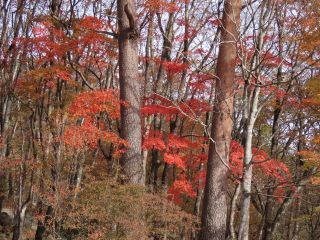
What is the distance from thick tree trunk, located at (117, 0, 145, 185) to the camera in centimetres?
874

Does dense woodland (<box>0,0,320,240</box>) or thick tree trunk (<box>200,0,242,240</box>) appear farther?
thick tree trunk (<box>200,0,242,240</box>)

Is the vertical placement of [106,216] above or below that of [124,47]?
below

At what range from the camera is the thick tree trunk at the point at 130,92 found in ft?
28.7

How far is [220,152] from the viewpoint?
8375 millimetres

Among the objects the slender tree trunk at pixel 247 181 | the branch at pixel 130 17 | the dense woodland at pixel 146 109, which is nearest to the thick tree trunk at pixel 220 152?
the dense woodland at pixel 146 109

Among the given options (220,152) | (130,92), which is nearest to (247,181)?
(220,152)

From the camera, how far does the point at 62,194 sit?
7727 millimetres

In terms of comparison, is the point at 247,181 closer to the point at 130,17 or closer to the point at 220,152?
→ the point at 220,152

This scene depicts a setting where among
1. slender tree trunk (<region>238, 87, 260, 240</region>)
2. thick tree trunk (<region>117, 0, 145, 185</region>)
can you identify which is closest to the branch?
thick tree trunk (<region>117, 0, 145, 185</region>)

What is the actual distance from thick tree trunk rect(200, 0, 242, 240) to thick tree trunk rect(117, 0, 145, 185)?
165 cm

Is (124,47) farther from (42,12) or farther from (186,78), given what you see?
(42,12)

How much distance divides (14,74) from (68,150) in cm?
779

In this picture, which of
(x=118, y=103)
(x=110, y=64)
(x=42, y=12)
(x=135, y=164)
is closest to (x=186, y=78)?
(x=110, y=64)

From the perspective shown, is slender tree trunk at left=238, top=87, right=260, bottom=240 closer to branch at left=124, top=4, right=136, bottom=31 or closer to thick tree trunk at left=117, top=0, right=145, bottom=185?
thick tree trunk at left=117, top=0, right=145, bottom=185
